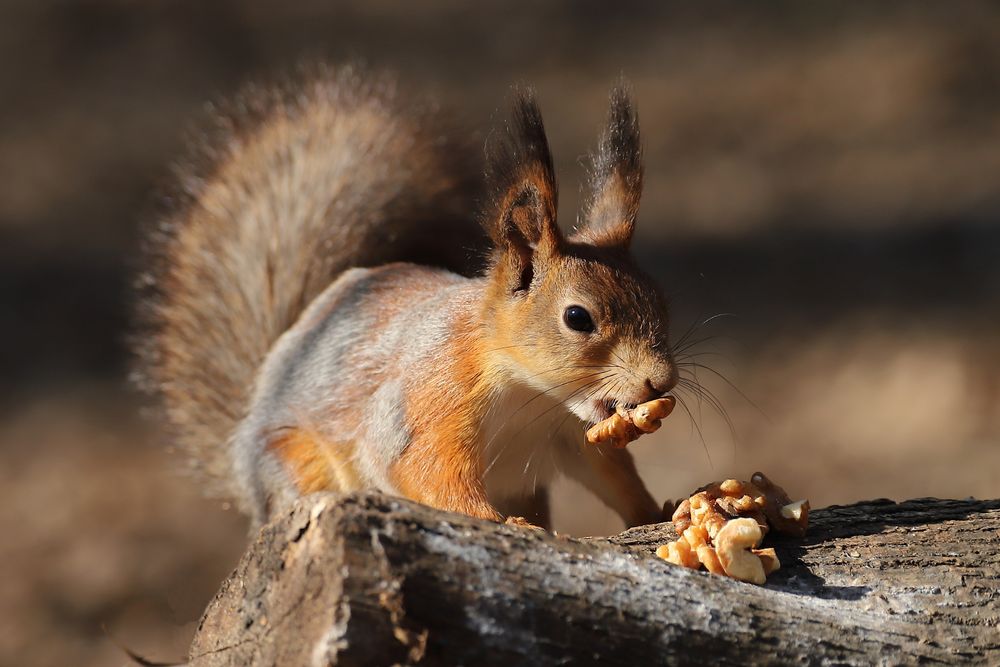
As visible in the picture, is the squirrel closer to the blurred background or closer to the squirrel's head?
the squirrel's head

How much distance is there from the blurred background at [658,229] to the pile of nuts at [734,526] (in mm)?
962

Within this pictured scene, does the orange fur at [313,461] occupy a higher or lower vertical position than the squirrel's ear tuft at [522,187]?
lower

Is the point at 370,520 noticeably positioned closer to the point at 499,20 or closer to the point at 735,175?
the point at 735,175

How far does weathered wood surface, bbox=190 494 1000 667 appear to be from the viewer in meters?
1.30

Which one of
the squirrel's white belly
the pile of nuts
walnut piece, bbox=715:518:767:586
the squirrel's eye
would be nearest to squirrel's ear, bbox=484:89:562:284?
the squirrel's eye

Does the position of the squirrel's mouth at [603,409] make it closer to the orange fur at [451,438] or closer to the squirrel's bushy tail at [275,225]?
the orange fur at [451,438]

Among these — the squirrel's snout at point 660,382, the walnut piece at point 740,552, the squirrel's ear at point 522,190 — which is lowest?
the walnut piece at point 740,552

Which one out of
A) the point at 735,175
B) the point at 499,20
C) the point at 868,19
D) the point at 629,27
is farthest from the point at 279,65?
the point at 868,19

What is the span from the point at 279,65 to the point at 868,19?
283 cm

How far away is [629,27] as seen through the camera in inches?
235

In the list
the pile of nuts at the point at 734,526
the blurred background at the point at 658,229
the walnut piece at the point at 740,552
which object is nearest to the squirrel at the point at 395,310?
the pile of nuts at the point at 734,526

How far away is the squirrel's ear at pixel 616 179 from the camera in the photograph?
2168 millimetres

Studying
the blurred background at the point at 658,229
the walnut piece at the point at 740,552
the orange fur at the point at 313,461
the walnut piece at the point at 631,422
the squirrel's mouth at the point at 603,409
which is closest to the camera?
the walnut piece at the point at 740,552

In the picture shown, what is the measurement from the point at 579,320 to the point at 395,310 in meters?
0.63
